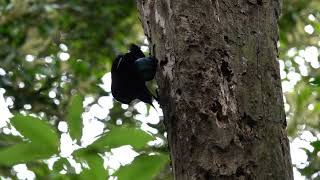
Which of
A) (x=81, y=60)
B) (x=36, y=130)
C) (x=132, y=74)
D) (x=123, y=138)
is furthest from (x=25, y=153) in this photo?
(x=81, y=60)

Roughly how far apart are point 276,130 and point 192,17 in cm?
23

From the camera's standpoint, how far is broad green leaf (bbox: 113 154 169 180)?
0.75m

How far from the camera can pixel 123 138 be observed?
0.75 m

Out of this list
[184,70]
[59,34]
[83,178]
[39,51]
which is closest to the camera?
[83,178]

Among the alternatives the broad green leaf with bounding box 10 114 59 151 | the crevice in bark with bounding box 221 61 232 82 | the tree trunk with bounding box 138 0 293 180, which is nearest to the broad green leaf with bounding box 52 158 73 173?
the broad green leaf with bounding box 10 114 59 151

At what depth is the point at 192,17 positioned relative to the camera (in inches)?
35.4

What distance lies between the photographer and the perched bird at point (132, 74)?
3.00 ft

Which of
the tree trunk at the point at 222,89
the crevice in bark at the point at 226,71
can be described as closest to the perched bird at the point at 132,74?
the tree trunk at the point at 222,89

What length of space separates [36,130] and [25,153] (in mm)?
35

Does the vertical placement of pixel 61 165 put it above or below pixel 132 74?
below

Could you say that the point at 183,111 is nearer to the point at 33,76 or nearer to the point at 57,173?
the point at 57,173

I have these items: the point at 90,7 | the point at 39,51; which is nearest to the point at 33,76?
the point at 39,51

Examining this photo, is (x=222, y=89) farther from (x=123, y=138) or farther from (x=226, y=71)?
(x=123, y=138)

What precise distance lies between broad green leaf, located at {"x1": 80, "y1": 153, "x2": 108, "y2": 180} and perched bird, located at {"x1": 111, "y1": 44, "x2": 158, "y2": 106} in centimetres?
19
